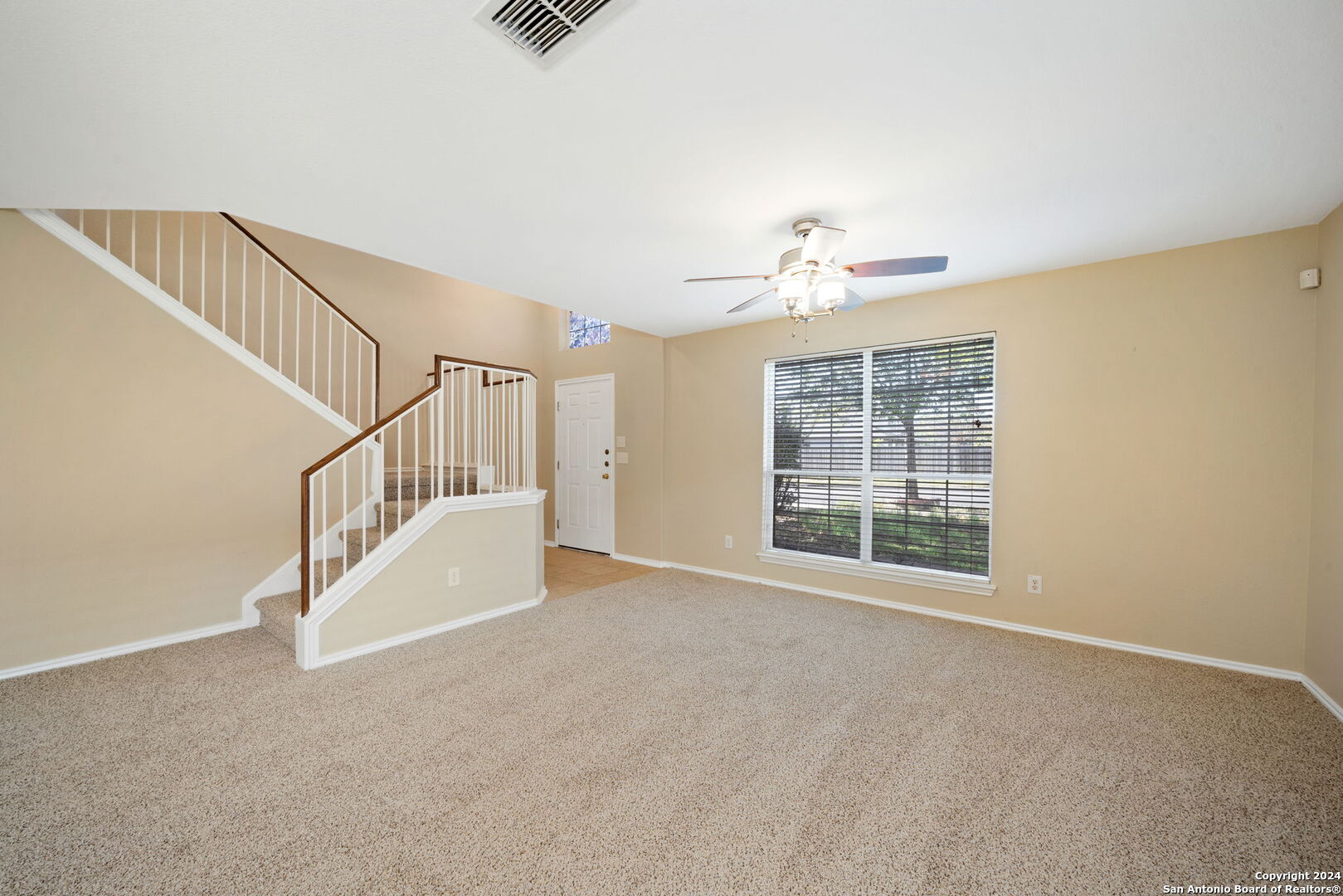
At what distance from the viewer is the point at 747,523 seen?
489 cm

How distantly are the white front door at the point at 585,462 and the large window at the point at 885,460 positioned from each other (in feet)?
6.44

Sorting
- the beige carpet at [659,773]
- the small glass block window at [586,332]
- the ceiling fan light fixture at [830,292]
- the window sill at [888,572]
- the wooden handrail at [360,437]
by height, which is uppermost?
the small glass block window at [586,332]

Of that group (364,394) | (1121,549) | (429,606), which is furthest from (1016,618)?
(364,394)

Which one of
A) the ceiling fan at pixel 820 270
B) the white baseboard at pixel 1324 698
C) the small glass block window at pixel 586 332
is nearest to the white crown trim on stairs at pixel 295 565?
the small glass block window at pixel 586 332

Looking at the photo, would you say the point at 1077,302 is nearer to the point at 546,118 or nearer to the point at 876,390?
the point at 876,390

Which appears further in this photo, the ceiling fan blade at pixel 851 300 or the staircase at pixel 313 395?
the staircase at pixel 313 395

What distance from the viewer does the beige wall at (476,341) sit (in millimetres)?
4984

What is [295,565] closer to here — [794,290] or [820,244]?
[794,290]

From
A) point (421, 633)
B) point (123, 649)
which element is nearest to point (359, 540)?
point (421, 633)

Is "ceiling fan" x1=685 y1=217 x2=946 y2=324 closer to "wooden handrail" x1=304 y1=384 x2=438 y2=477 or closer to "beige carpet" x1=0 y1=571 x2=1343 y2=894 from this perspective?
"wooden handrail" x1=304 y1=384 x2=438 y2=477

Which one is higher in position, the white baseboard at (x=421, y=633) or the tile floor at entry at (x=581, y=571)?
the white baseboard at (x=421, y=633)

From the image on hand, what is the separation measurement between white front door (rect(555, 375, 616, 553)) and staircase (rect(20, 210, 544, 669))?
1.43 m

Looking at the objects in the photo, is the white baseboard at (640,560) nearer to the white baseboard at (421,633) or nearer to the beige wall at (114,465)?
the white baseboard at (421,633)

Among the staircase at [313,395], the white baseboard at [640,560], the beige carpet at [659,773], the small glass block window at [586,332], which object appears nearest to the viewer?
the beige carpet at [659,773]
